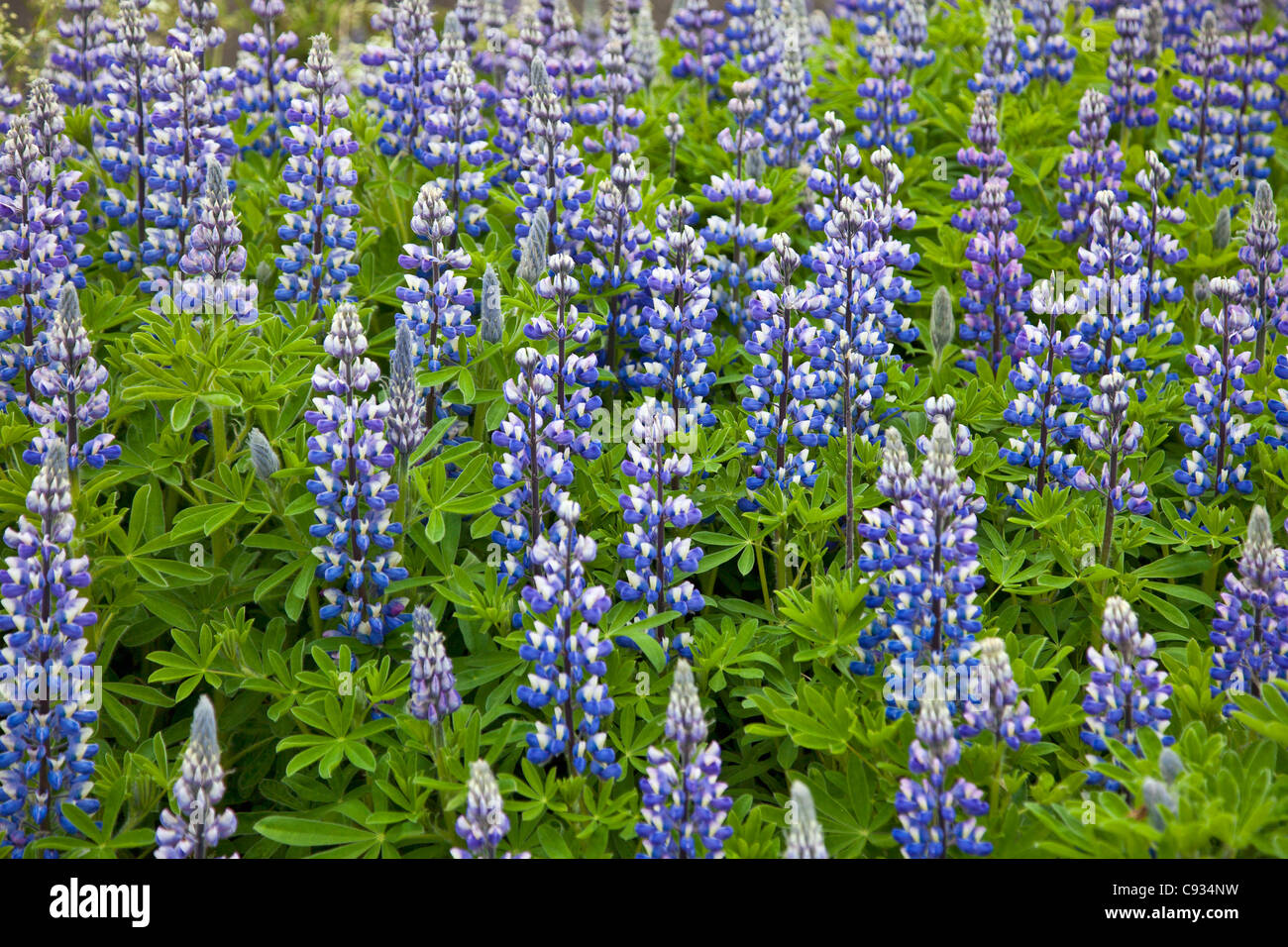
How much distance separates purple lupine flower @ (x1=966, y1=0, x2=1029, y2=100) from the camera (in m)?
5.04

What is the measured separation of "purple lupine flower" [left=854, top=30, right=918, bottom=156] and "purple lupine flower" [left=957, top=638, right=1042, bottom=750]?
9.15 ft

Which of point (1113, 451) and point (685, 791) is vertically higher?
point (1113, 451)

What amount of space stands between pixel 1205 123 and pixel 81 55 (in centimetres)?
449

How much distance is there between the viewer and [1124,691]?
2.73 m

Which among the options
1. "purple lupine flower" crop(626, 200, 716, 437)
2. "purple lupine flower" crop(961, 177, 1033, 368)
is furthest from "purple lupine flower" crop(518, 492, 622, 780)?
"purple lupine flower" crop(961, 177, 1033, 368)

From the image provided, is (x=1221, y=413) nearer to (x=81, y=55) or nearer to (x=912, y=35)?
(x=912, y=35)

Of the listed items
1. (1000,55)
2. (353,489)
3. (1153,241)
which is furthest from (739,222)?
(353,489)

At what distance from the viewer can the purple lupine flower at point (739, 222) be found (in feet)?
13.4

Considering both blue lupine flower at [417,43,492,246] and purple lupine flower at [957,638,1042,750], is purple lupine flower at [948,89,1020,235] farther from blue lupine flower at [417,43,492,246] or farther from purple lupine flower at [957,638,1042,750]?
purple lupine flower at [957,638,1042,750]

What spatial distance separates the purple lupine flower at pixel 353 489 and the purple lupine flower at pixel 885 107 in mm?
2643

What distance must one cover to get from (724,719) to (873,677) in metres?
Result: 0.54
